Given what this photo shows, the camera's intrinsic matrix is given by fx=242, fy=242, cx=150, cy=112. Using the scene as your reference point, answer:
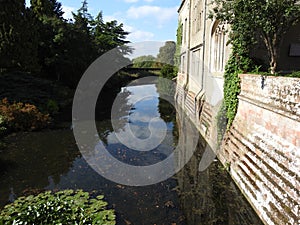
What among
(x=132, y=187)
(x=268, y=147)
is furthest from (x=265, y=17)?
(x=132, y=187)

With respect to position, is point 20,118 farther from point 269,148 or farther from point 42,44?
point 269,148

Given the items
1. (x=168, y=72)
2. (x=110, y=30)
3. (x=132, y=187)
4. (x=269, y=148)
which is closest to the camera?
(x=269, y=148)

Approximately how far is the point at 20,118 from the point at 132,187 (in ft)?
26.5

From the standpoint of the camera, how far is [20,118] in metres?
12.1

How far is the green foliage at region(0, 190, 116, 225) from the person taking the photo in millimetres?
4715

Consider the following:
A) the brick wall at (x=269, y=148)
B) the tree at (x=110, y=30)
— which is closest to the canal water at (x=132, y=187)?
the brick wall at (x=269, y=148)

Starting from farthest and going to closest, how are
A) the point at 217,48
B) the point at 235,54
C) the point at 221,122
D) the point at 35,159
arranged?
the point at 217,48 < the point at 221,122 < the point at 35,159 < the point at 235,54

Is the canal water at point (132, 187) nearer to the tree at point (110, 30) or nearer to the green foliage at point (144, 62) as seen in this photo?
the green foliage at point (144, 62)

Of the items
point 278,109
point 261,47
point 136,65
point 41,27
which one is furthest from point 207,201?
point 136,65

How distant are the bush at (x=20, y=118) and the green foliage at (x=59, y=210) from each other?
689 cm

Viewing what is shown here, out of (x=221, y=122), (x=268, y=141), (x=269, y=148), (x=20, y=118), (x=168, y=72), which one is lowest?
(x=20, y=118)

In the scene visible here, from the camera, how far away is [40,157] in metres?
8.91

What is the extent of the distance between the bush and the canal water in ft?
2.36

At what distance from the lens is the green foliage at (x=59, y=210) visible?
186 inches
